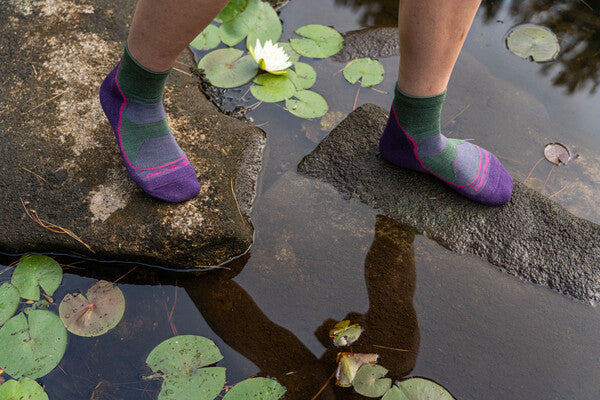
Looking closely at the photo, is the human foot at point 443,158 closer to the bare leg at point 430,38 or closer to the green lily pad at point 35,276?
the bare leg at point 430,38

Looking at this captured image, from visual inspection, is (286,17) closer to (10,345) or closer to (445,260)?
(445,260)

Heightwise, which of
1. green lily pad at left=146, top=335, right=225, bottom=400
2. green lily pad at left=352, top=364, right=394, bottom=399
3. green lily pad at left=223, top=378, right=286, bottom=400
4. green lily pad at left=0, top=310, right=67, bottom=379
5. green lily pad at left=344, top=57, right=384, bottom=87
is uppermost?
green lily pad at left=344, top=57, right=384, bottom=87

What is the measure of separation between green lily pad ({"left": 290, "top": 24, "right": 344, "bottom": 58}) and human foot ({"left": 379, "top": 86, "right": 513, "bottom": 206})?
2.10 feet

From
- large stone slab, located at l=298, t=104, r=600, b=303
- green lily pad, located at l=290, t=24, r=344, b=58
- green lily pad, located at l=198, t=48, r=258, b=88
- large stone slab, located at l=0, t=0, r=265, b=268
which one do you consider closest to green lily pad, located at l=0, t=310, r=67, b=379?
large stone slab, located at l=0, t=0, r=265, b=268

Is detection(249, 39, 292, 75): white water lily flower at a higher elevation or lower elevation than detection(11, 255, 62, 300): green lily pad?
higher

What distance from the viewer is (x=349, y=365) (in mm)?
1212

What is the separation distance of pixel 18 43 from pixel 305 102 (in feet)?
3.77

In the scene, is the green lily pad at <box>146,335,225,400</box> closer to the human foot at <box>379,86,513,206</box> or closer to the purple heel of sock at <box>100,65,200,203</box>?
the purple heel of sock at <box>100,65,200,203</box>

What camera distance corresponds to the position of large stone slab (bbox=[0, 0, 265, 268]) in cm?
135

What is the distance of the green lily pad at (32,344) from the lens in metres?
1.18

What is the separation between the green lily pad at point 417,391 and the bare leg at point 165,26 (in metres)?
1.07

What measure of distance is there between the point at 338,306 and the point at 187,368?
48 centimetres

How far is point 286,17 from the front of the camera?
2.10m

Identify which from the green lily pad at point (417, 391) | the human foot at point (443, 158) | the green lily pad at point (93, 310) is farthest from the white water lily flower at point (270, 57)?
the green lily pad at point (417, 391)
